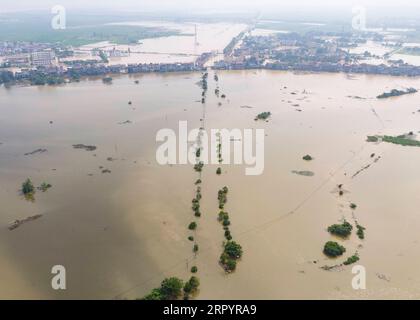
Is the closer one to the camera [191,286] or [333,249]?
[191,286]

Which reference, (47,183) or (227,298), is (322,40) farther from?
(227,298)

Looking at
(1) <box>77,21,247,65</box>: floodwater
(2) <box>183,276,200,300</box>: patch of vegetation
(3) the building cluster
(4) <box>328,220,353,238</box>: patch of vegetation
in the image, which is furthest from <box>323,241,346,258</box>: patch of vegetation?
(1) <box>77,21,247,65</box>: floodwater

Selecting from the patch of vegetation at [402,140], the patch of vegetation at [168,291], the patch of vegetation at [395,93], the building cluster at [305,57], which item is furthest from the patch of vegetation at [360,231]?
the building cluster at [305,57]

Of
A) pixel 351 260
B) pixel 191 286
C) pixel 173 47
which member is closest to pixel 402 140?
pixel 351 260

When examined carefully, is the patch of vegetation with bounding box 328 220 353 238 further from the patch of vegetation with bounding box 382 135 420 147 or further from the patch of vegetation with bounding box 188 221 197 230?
the patch of vegetation with bounding box 382 135 420 147

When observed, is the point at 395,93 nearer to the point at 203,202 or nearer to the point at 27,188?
→ the point at 203,202
